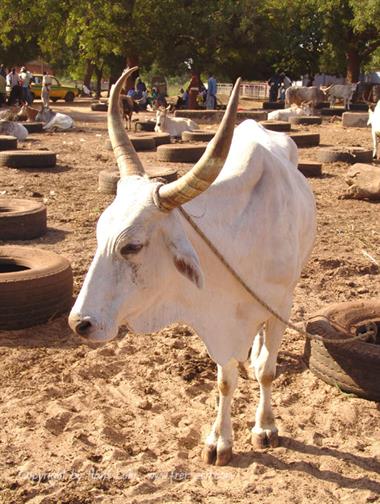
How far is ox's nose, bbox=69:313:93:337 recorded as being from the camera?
2752mm

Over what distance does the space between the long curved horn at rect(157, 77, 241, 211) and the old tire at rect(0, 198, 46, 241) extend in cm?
532

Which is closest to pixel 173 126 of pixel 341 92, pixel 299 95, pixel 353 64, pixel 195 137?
pixel 195 137

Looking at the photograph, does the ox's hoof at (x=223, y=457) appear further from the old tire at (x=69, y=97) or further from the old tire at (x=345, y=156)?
the old tire at (x=69, y=97)

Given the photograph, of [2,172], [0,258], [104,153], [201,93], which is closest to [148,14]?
[201,93]

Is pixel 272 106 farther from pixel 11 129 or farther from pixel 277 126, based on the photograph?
pixel 11 129

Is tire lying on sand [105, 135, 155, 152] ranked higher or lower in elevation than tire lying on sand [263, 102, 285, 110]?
lower

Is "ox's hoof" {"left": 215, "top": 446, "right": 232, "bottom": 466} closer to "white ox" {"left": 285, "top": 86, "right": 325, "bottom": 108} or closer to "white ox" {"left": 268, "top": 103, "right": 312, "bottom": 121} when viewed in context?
"white ox" {"left": 268, "top": 103, "right": 312, "bottom": 121}

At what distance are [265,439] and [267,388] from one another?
0.30m

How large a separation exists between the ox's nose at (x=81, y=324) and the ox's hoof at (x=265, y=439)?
1.53m

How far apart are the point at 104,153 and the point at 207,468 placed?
490 inches

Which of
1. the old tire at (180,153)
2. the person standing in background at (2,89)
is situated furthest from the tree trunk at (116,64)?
the old tire at (180,153)

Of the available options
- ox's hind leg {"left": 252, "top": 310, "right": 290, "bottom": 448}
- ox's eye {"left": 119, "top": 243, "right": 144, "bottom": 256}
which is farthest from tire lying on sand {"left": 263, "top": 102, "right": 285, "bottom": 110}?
ox's eye {"left": 119, "top": 243, "right": 144, "bottom": 256}

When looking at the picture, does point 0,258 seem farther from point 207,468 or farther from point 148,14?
point 148,14

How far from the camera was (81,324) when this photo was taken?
275cm
